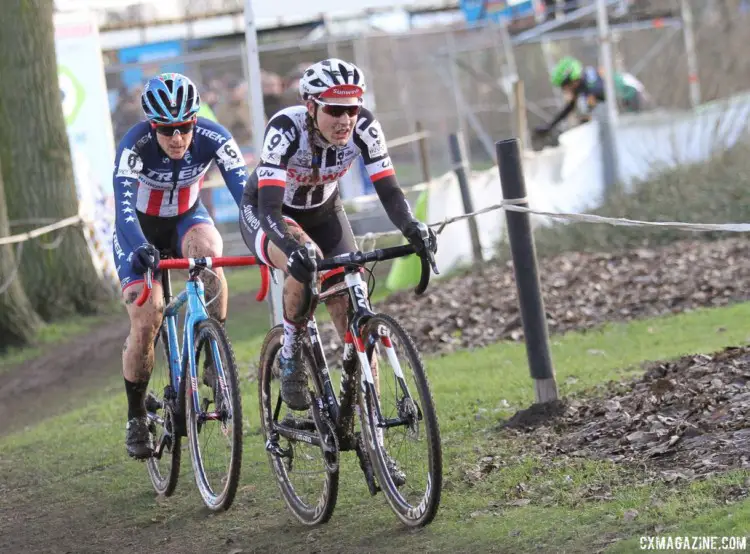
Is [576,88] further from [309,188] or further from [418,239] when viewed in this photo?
[418,239]

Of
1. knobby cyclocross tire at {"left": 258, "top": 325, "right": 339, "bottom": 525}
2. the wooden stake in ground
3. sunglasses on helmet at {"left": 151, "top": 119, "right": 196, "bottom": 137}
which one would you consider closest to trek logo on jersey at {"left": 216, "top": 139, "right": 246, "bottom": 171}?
sunglasses on helmet at {"left": 151, "top": 119, "right": 196, "bottom": 137}

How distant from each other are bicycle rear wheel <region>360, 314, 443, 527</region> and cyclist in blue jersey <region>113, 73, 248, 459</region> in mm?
1391

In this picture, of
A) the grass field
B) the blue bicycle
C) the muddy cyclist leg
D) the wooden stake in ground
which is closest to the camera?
the grass field

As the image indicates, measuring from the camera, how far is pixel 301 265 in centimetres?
560

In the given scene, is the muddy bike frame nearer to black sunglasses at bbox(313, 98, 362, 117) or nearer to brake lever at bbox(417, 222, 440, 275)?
brake lever at bbox(417, 222, 440, 275)

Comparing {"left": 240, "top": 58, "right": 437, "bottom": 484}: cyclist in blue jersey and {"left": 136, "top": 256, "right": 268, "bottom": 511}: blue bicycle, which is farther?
{"left": 136, "top": 256, "right": 268, "bottom": 511}: blue bicycle

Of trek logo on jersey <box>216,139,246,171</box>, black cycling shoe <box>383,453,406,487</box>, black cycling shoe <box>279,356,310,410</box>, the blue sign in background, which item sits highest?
the blue sign in background

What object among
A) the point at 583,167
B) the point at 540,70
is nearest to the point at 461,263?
the point at 583,167

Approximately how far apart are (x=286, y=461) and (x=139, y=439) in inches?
49.4

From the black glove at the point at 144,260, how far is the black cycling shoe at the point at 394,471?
1666 millimetres

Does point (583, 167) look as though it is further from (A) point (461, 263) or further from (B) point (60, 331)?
(B) point (60, 331)

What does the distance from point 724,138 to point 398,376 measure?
508 inches

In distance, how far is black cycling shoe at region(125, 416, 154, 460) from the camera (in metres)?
7.38

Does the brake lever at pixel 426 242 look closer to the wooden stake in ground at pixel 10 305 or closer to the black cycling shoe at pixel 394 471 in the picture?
the black cycling shoe at pixel 394 471
